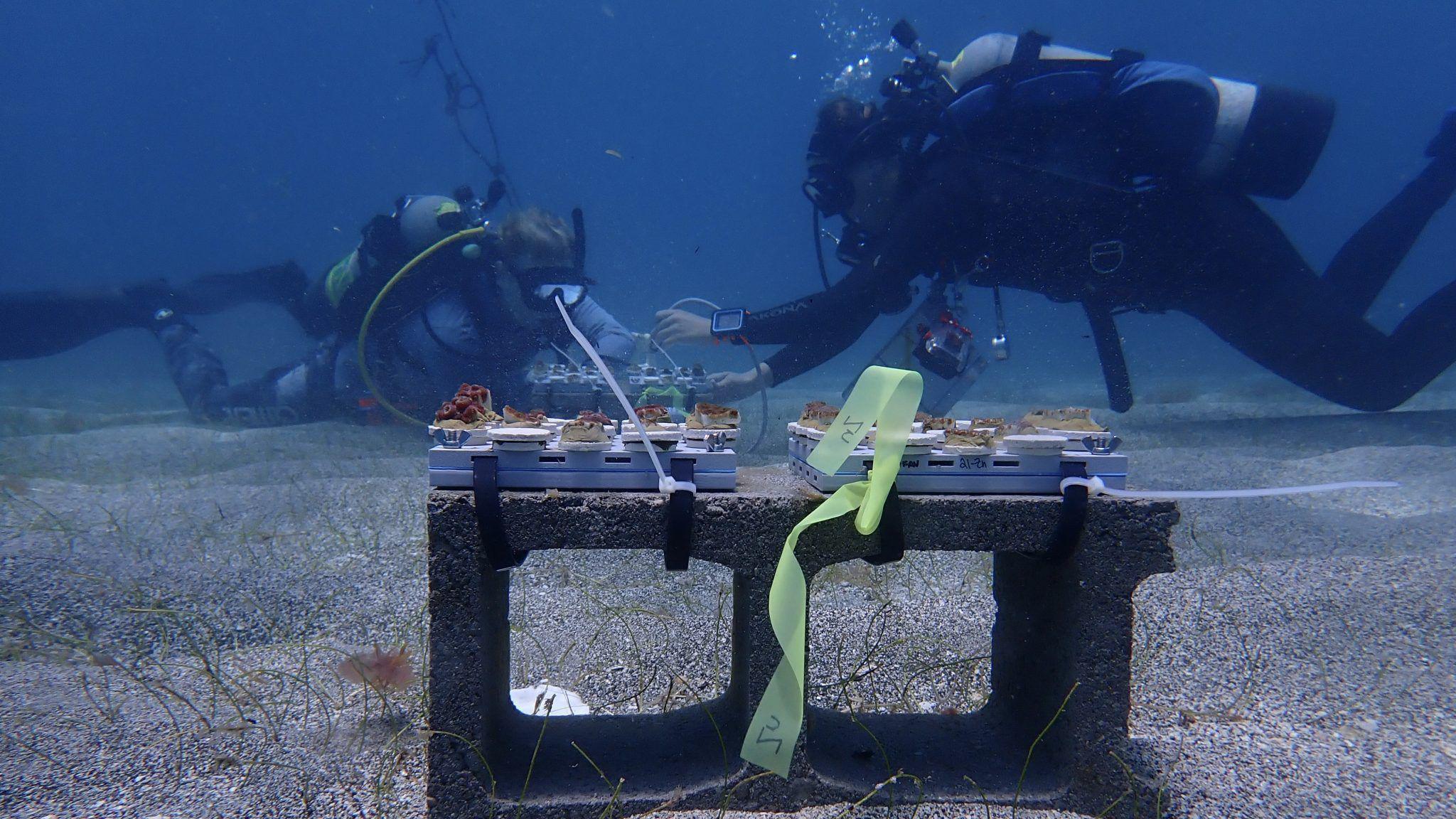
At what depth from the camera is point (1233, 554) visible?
3.35 metres

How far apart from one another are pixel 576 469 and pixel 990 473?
0.86 meters

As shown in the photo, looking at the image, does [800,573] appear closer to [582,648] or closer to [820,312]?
[582,648]

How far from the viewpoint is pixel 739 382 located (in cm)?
611

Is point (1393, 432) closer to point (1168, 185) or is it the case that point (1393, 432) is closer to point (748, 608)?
→ point (1168, 185)

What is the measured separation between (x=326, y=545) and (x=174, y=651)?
1.06 m

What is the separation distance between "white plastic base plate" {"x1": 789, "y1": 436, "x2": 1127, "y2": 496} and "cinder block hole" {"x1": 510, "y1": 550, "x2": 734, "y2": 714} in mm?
989

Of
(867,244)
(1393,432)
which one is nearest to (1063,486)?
(867,244)

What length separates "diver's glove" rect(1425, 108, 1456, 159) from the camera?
674 cm

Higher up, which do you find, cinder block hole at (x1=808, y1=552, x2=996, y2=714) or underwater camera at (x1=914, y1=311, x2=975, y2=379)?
underwater camera at (x1=914, y1=311, x2=975, y2=379)

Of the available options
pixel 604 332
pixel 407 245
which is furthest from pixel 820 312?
pixel 407 245

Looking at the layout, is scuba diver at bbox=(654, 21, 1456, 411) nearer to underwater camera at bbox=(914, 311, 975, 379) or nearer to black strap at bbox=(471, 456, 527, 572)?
underwater camera at bbox=(914, 311, 975, 379)

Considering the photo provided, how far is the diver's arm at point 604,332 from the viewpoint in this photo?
6.04 metres

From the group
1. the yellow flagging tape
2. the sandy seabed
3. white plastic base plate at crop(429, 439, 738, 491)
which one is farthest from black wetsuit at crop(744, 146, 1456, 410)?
the yellow flagging tape

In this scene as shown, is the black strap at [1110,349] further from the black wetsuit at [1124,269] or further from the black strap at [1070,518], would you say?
the black strap at [1070,518]
